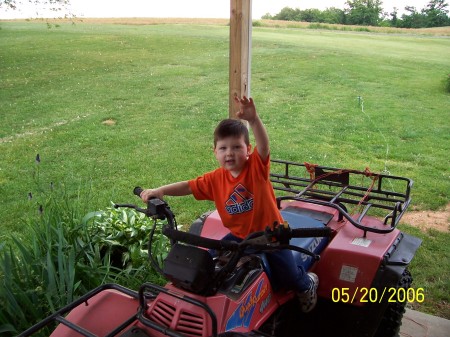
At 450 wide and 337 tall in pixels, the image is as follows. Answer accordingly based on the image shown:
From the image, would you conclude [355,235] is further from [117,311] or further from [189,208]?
[189,208]

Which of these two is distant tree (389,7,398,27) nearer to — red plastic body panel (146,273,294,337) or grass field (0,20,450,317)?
grass field (0,20,450,317)

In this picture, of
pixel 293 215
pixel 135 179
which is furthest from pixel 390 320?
pixel 135 179

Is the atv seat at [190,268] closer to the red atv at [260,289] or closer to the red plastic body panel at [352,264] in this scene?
the red atv at [260,289]

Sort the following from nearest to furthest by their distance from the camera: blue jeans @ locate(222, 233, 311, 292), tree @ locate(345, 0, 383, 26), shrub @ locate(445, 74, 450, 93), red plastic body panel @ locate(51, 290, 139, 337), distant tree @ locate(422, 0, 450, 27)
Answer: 1. red plastic body panel @ locate(51, 290, 139, 337)
2. blue jeans @ locate(222, 233, 311, 292)
3. distant tree @ locate(422, 0, 450, 27)
4. tree @ locate(345, 0, 383, 26)
5. shrub @ locate(445, 74, 450, 93)

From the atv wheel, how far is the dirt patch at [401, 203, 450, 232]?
6.69 feet

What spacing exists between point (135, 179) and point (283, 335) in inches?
153

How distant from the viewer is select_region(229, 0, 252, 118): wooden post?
10.3 feet

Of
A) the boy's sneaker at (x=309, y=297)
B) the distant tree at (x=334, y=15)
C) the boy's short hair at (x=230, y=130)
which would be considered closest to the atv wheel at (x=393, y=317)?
the boy's sneaker at (x=309, y=297)

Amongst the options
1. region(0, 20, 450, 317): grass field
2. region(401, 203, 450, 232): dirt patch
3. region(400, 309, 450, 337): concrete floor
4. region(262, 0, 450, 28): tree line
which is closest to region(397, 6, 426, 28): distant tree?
region(262, 0, 450, 28): tree line

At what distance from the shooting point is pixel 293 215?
273 cm

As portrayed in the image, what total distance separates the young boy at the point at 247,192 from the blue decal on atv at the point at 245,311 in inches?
7.4

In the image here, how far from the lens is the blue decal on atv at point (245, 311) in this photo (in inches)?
69.7

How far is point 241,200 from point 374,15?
5754 mm
